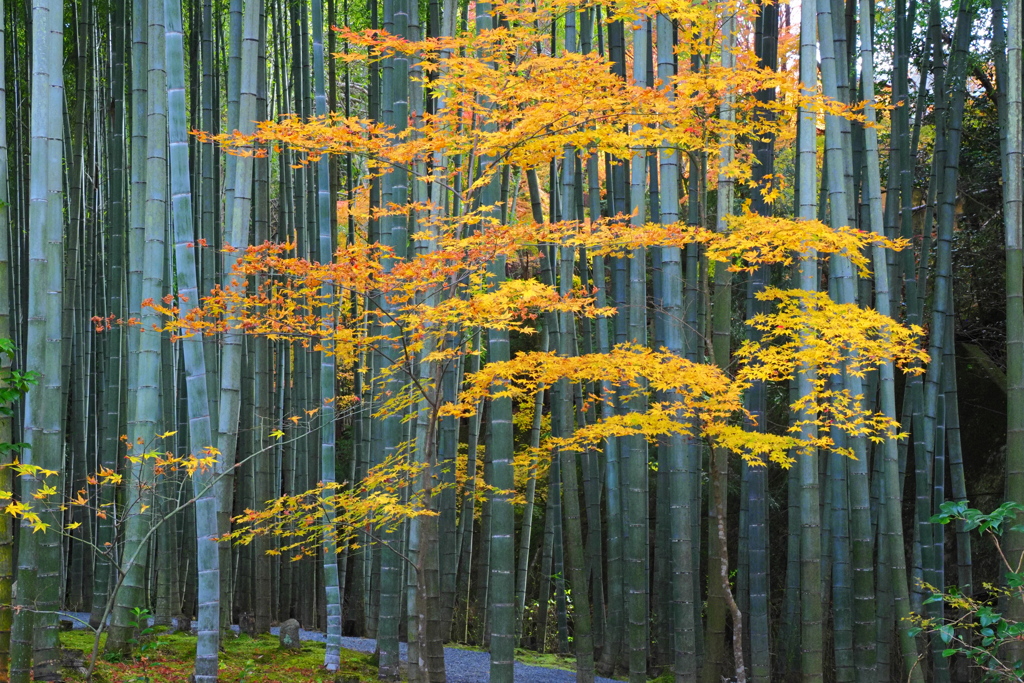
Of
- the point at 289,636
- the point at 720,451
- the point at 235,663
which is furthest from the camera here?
the point at 289,636

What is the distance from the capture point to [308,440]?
29.8 ft

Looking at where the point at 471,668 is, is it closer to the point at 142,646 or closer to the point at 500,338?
the point at 142,646

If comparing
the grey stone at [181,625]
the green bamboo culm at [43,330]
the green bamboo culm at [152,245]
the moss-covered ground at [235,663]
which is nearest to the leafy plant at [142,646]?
the moss-covered ground at [235,663]

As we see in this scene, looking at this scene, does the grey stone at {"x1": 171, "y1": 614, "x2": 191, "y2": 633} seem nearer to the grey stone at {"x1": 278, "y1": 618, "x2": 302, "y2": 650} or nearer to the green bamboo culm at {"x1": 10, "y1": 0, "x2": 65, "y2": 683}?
the grey stone at {"x1": 278, "y1": 618, "x2": 302, "y2": 650}

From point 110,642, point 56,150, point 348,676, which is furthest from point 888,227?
point 110,642

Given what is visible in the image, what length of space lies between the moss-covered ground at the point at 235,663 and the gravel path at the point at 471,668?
0.65 metres

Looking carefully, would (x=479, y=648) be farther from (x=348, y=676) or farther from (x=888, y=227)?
(x=888, y=227)

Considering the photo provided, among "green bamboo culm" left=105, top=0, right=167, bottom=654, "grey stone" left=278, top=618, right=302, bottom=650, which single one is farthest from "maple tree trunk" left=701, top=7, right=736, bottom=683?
"green bamboo culm" left=105, top=0, right=167, bottom=654

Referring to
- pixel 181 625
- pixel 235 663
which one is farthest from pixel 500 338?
pixel 181 625

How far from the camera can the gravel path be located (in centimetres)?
719

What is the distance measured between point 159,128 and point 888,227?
501cm

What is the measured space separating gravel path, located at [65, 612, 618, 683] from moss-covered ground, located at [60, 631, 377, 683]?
0.65m

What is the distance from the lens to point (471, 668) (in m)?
7.58

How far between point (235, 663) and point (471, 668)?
2078 millimetres
